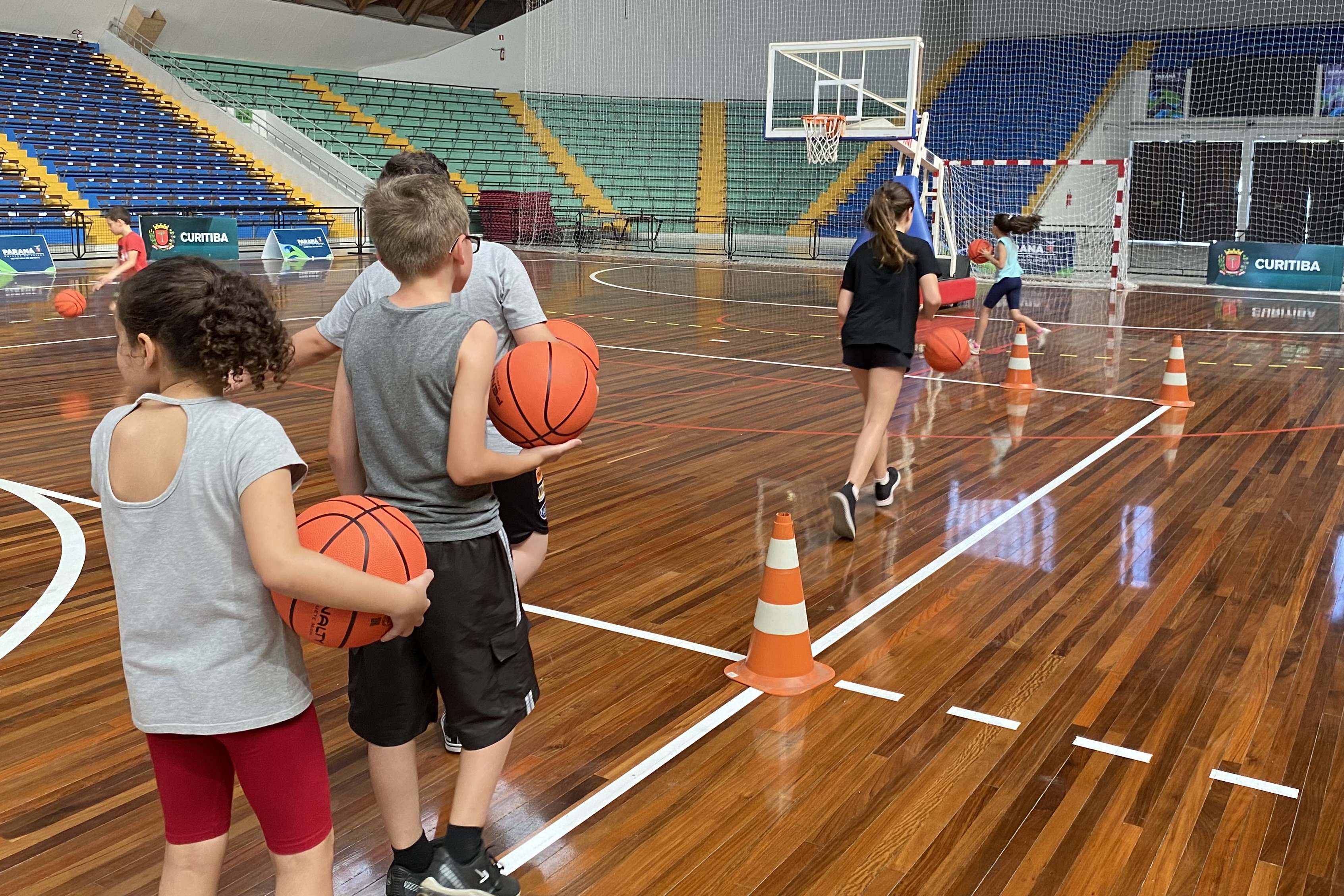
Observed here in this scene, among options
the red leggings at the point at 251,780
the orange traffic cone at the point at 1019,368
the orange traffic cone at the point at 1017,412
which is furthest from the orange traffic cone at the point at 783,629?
the orange traffic cone at the point at 1019,368

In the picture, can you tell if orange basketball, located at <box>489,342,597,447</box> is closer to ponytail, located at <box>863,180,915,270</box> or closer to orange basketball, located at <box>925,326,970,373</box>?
ponytail, located at <box>863,180,915,270</box>

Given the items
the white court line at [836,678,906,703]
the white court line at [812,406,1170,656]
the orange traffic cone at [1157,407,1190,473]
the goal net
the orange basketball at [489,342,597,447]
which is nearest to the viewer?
the orange basketball at [489,342,597,447]

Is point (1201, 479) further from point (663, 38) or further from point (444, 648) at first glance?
point (663, 38)

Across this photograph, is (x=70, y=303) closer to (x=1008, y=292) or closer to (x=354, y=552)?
(x=1008, y=292)

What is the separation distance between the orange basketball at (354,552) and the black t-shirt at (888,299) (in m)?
3.58

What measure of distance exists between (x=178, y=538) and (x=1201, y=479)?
604 cm

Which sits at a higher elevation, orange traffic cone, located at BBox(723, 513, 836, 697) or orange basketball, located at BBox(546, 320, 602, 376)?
orange basketball, located at BBox(546, 320, 602, 376)

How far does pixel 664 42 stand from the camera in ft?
102

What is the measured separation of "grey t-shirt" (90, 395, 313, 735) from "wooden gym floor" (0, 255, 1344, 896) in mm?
959

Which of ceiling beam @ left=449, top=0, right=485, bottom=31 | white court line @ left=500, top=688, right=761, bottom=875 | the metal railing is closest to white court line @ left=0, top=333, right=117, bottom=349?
white court line @ left=500, top=688, right=761, bottom=875

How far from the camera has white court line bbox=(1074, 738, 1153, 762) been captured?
11.1 feet

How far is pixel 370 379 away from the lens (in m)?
2.41

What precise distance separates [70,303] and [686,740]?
11.4m

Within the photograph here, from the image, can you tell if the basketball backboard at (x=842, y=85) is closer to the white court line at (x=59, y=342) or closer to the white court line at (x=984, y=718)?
the white court line at (x=59, y=342)
